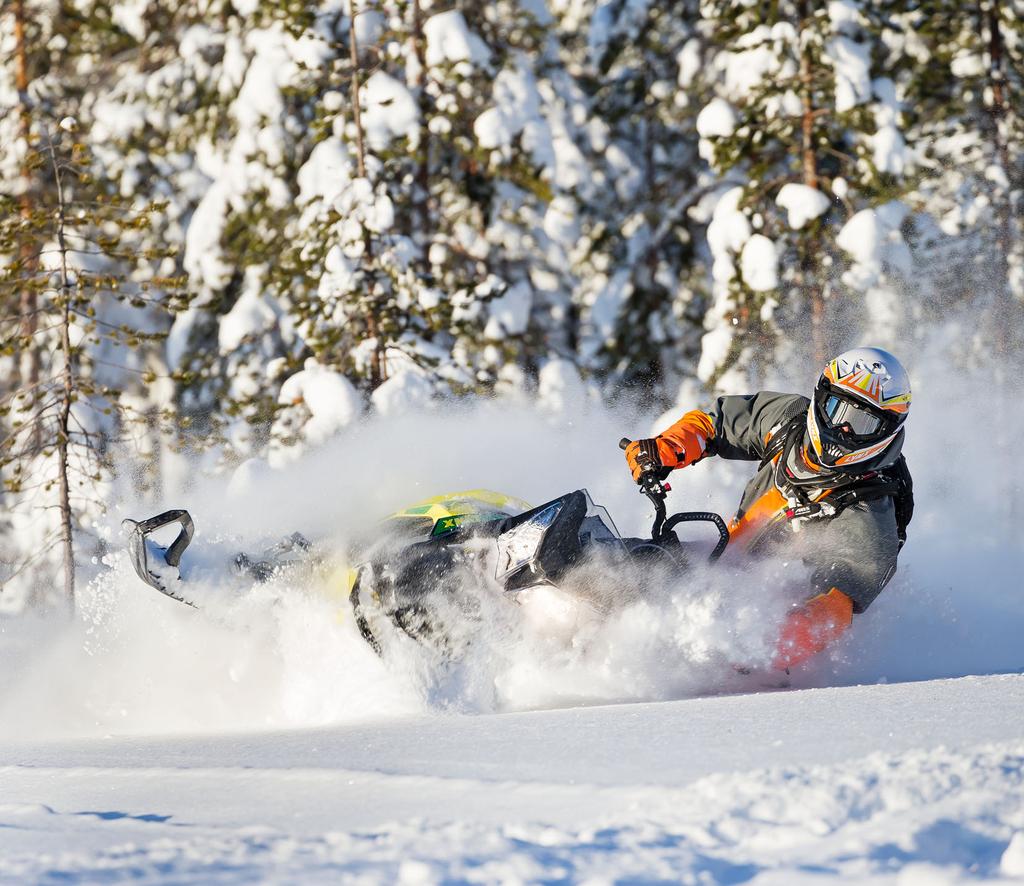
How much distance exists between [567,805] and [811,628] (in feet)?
9.61

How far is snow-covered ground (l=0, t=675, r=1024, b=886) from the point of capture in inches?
99.6

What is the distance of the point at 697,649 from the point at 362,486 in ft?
10.0

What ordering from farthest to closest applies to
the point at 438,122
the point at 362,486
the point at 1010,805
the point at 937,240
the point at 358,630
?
the point at 937,240
the point at 438,122
the point at 362,486
the point at 358,630
the point at 1010,805

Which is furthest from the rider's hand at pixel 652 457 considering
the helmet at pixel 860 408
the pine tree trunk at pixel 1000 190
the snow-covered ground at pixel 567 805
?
the pine tree trunk at pixel 1000 190

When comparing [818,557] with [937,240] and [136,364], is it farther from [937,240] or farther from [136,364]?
[136,364]

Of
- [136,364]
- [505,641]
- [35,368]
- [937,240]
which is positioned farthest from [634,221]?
[505,641]

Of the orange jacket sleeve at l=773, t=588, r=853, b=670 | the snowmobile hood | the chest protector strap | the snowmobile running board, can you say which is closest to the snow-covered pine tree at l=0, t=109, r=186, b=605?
the snowmobile running board

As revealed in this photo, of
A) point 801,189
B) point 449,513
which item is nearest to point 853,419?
point 449,513

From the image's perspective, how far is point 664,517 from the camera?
5918 millimetres

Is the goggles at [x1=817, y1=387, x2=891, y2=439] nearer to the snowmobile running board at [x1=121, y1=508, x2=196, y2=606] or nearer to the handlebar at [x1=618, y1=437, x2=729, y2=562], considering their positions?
the handlebar at [x1=618, y1=437, x2=729, y2=562]

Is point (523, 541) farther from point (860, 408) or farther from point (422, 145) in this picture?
point (422, 145)

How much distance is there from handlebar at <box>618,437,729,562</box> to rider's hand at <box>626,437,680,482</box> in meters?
0.02

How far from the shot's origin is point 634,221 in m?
15.1

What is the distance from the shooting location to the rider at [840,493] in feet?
18.4
